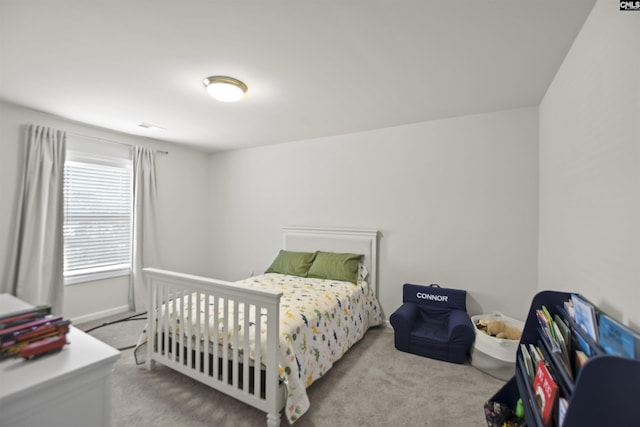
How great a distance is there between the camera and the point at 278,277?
3.22m

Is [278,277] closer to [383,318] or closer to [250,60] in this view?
[383,318]

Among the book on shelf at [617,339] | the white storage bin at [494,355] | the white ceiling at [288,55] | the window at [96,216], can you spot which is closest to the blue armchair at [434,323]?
the white storage bin at [494,355]

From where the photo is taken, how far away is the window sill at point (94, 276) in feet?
10.5

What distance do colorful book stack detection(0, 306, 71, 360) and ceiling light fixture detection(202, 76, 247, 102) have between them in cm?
173

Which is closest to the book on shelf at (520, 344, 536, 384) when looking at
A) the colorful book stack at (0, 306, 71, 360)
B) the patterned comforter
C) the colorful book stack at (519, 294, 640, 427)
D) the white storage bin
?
the colorful book stack at (519, 294, 640, 427)

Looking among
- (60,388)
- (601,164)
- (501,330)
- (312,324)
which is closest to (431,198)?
(501,330)

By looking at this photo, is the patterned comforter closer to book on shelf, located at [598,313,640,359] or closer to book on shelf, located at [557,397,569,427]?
book on shelf, located at [557,397,569,427]

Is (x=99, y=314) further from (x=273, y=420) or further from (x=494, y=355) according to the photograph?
(x=494, y=355)

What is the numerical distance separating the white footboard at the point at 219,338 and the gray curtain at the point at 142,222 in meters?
1.75

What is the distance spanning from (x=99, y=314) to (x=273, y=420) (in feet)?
10.1

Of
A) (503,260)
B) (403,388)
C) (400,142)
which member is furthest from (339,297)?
(400,142)

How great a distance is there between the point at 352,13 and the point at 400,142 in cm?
192

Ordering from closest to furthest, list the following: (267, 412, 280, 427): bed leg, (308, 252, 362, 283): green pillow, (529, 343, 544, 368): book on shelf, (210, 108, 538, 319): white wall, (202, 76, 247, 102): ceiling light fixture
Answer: (529, 343, 544, 368): book on shelf < (267, 412, 280, 427): bed leg < (202, 76, 247, 102): ceiling light fixture < (210, 108, 538, 319): white wall < (308, 252, 362, 283): green pillow

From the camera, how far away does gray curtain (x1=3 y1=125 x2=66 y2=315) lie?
109 inches
